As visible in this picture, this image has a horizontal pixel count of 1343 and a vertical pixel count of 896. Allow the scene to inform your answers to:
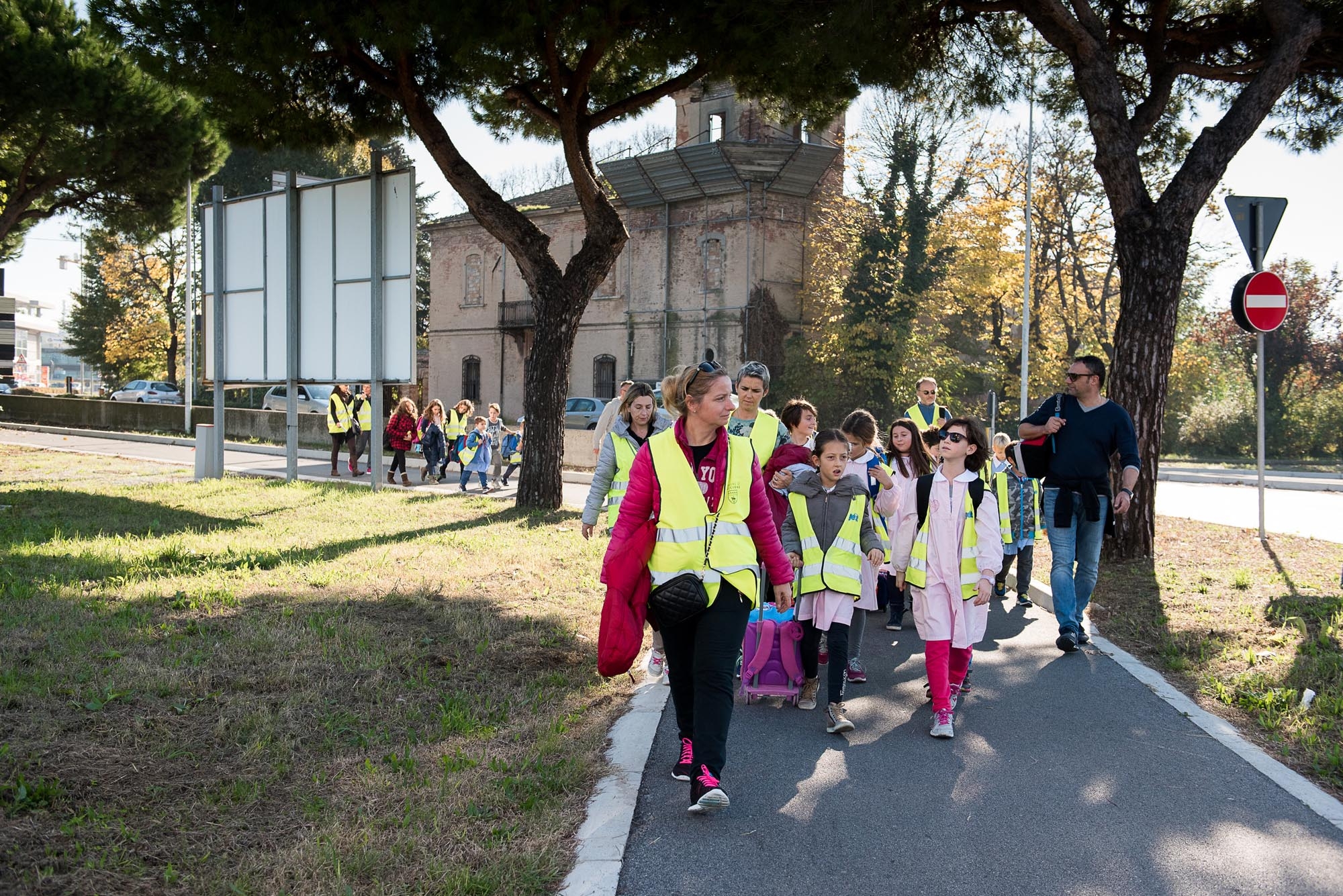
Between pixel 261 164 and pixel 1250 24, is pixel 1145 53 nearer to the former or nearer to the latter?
pixel 1250 24

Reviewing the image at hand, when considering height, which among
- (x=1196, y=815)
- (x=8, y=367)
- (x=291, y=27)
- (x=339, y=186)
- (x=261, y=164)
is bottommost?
(x=1196, y=815)

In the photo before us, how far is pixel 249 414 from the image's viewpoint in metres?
33.3

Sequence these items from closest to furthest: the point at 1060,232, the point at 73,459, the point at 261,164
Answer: the point at 73,459
the point at 1060,232
the point at 261,164

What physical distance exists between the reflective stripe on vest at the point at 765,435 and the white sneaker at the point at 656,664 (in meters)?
1.37

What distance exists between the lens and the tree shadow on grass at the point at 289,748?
3750mm

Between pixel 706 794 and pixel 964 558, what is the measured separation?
225cm

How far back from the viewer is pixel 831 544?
6094 millimetres

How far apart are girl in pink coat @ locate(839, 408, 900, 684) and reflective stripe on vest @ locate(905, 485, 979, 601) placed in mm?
351

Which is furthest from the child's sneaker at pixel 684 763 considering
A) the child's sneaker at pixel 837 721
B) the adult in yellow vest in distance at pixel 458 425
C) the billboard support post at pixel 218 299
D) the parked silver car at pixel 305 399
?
the parked silver car at pixel 305 399

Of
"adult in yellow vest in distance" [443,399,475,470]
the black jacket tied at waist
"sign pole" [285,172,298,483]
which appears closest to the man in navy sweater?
the black jacket tied at waist

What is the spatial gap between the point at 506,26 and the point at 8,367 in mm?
7485

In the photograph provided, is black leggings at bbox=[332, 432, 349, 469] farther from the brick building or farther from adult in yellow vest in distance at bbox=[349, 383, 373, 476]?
the brick building

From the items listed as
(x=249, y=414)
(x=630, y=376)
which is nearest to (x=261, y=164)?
(x=630, y=376)

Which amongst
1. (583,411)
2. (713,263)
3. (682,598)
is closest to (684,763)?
(682,598)
